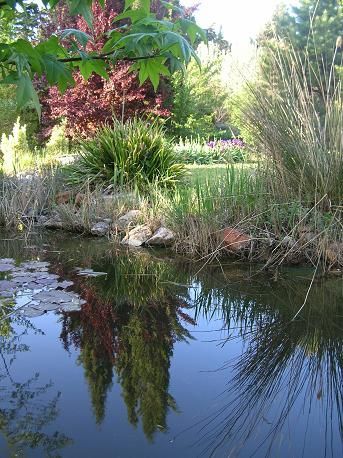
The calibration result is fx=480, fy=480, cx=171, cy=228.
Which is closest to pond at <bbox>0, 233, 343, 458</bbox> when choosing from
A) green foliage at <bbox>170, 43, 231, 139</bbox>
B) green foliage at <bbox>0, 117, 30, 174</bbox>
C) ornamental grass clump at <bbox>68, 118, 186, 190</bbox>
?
ornamental grass clump at <bbox>68, 118, 186, 190</bbox>

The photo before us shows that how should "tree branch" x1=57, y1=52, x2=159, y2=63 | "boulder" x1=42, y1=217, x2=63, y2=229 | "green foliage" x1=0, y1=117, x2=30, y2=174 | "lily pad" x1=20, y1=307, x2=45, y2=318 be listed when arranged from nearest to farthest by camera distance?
"tree branch" x1=57, y1=52, x2=159, y2=63 → "lily pad" x1=20, y1=307, x2=45, y2=318 → "boulder" x1=42, y1=217, x2=63, y2=229 → "green foliage" x1=0, y1=117, x2=30, y2=174

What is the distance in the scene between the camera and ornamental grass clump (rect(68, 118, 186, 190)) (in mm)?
7012

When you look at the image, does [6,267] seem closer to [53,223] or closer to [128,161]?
[53,223]

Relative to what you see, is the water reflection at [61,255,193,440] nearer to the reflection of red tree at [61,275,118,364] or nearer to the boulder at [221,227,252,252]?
the reflection of red tree at [61,275,118,364]

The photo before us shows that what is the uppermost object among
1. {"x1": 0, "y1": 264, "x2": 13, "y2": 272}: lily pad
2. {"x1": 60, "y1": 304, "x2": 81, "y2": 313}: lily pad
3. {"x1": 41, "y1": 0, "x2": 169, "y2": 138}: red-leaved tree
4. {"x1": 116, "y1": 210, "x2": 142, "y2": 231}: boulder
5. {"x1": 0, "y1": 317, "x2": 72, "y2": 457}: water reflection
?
{"x1": 41, "y1": 0, "x2": 169, "y2": 138}: red-leaved tree

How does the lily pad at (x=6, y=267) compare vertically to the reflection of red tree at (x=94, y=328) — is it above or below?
below

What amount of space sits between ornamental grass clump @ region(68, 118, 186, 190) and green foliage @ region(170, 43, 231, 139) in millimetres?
7808

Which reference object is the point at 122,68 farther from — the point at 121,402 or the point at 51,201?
the point at 121,402

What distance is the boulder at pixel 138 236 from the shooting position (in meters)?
5.42

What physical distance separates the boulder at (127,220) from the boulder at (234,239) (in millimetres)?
1534

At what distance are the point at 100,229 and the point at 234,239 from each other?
207 cm

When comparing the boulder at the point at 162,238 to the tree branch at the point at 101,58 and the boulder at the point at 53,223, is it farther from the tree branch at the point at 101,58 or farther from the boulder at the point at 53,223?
the tree branch at the point at 101,58

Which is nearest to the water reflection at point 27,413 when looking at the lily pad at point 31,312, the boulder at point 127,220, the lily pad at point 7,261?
the lily pad at point 31,312

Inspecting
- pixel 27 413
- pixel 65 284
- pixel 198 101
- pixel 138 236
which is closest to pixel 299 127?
pixel 138 236
